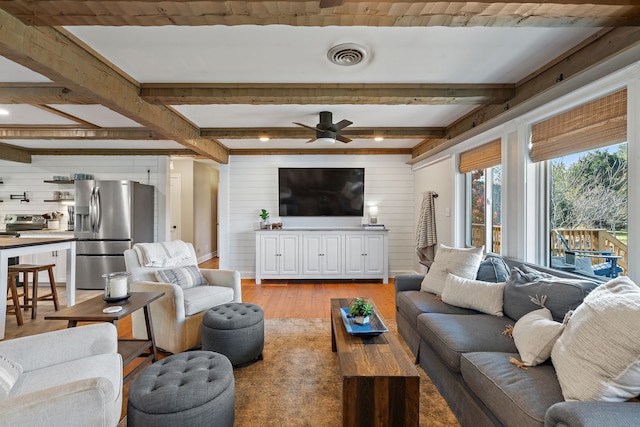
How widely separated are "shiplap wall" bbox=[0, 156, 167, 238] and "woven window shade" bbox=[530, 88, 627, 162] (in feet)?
18.6

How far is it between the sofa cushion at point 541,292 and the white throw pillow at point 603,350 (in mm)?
321

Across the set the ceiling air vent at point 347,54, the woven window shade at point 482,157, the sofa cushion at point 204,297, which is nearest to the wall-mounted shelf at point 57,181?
the sofa cushion at point 204,297

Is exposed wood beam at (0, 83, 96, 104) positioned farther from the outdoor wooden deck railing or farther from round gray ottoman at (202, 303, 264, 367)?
the outdoor wooden deck railing

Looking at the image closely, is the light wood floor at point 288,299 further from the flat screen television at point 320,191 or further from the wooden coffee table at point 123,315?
the flat screen television at point 320,191

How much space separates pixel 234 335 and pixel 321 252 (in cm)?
299

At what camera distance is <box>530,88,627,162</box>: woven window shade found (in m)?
1.96

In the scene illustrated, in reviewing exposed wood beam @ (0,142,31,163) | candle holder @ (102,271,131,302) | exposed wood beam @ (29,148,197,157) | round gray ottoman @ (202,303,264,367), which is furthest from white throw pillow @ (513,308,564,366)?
exposed wood beam @ (0,142,31,163)

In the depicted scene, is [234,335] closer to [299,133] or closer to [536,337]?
[536,337]

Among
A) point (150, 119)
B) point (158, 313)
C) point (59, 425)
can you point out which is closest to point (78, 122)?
point (150, 119)

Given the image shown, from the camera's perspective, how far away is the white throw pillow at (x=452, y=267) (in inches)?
108

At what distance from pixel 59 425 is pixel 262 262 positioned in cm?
415

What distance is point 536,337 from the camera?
1.61 metres

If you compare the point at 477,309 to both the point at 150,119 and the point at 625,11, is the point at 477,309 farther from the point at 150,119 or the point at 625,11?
the point at 150,119

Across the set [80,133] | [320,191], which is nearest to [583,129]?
[320,191]
